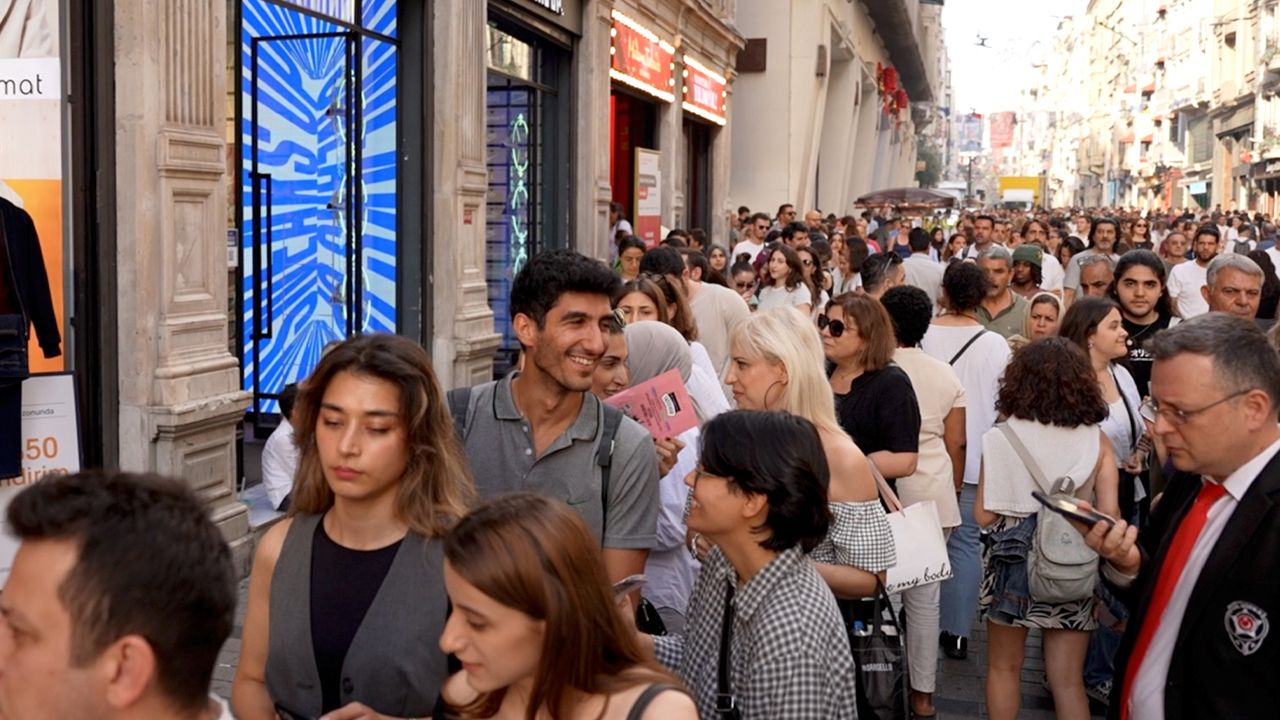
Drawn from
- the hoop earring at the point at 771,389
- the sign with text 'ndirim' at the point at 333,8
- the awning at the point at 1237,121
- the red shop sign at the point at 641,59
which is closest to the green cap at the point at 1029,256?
the sign with text 'ndirim' at the point at 333,8

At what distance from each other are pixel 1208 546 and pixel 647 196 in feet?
51.3

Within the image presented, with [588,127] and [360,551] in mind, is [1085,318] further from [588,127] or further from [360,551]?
[588,127]

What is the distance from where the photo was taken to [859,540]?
14.4 feet

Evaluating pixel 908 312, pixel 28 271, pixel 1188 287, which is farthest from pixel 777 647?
pixel 1188 287

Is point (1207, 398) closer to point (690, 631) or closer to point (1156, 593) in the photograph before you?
point (1156, 593)

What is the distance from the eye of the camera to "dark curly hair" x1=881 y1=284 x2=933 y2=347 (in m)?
6.84

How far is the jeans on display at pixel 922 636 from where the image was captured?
638 centimetres

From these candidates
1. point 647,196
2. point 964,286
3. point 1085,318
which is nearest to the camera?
point 1085,318

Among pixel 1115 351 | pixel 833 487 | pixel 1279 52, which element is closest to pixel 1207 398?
pixel 833 487

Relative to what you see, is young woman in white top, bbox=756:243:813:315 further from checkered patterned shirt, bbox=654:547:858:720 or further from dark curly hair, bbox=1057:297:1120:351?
checkered patterned shirt, bbox=654:547:858:720

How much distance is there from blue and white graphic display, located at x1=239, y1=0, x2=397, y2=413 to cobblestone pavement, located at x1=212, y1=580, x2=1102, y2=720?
13.1 feet

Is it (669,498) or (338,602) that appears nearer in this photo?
(338,602)

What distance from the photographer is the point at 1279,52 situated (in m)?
55.6

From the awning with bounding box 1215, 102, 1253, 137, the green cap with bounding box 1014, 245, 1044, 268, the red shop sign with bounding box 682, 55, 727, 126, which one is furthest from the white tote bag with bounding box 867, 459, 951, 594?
the awning with bounding box 1215, 102, 1253, 137
